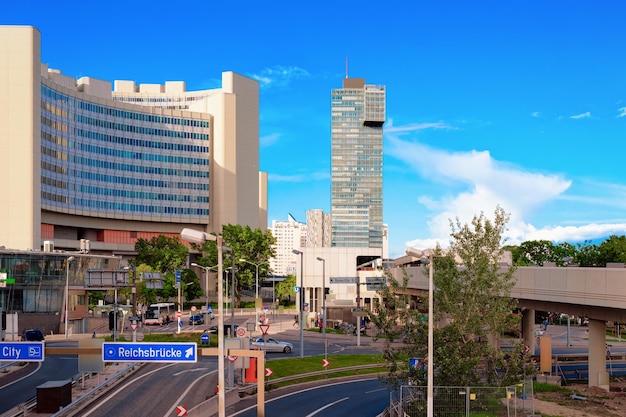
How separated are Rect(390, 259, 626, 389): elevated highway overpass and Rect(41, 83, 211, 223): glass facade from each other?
125 metres

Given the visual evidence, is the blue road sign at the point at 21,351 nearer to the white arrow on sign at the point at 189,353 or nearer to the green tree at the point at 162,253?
the white arrow on sign at the point at 189,353

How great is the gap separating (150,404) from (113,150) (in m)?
138

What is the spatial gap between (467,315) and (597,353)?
49.6 feet

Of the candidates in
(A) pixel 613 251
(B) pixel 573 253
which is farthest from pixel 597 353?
(B) pixel 573 253

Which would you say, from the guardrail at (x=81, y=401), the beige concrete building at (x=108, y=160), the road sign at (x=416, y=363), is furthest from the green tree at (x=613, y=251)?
the beige concrete building at (x=108, y=160)

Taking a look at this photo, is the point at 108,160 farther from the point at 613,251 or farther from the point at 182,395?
the point at 182,395

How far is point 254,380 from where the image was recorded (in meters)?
41.4

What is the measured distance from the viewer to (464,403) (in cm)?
2955

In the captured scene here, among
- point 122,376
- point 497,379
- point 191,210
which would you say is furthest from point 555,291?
point 191,210

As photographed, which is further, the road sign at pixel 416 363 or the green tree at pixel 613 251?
the green tree at pixel 613 251

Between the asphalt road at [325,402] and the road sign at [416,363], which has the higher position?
the road sign at [416,363]

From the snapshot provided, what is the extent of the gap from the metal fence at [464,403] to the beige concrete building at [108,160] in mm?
116384

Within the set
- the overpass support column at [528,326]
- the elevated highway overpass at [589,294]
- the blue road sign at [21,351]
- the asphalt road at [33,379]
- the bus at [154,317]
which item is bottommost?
the bus at [154,317]

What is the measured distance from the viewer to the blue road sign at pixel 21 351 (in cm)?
2891
